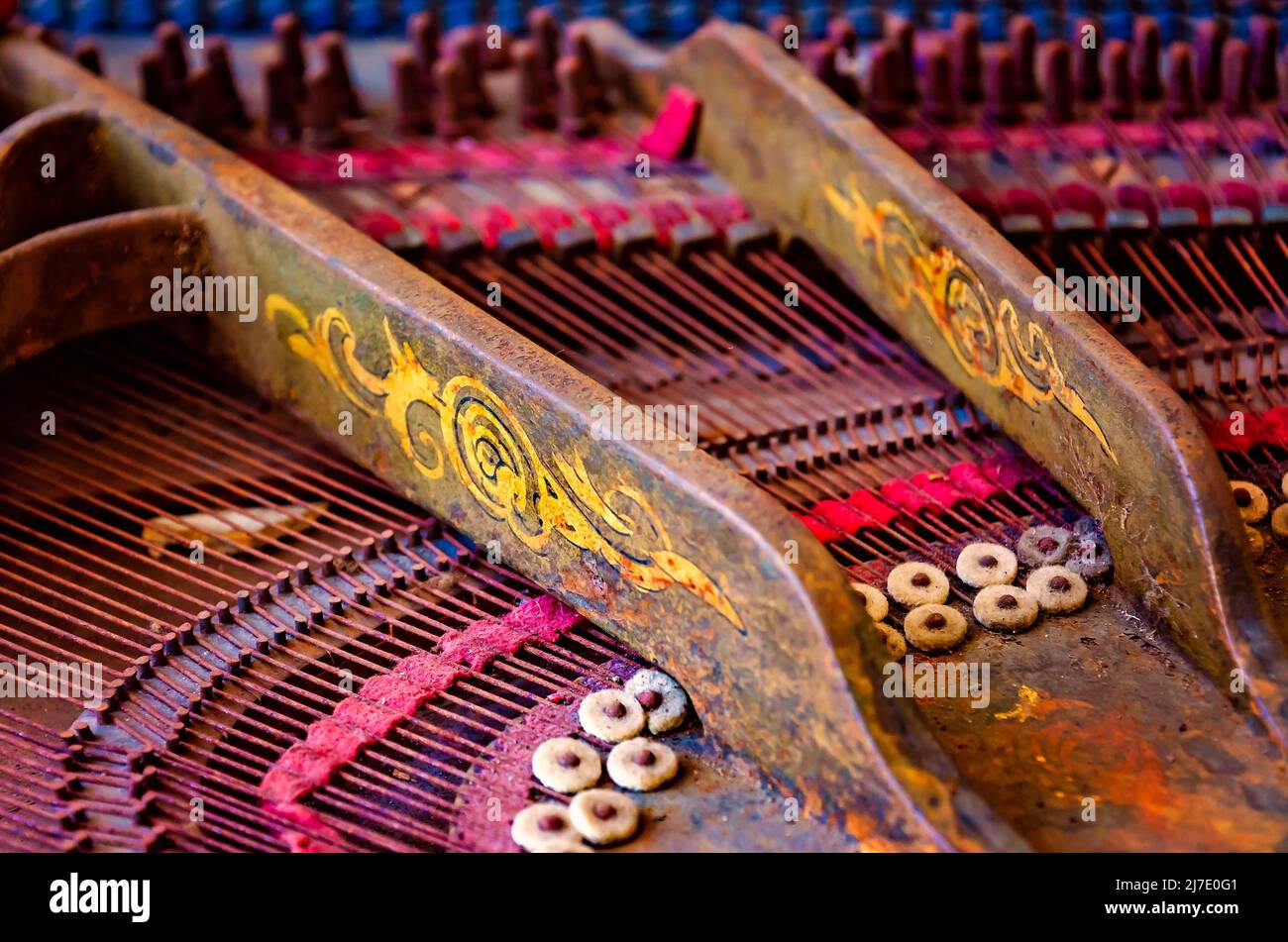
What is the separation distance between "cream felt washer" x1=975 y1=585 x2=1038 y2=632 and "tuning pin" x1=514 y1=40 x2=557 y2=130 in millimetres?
1999

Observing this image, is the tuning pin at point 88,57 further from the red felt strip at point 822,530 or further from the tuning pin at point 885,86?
the red felt strip at point 822,530

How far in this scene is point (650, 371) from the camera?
12.8ft

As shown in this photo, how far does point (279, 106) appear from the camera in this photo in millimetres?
4496

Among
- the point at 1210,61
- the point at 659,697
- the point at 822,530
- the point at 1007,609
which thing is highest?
the point at 1210,61

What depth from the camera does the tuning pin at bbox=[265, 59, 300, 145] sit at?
4.48 m

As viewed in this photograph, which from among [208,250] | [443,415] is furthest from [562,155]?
[443,415]

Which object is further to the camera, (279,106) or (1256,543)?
(279,106)

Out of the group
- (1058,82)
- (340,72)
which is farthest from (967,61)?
(340,72)

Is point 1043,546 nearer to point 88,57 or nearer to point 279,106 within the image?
point 279,106

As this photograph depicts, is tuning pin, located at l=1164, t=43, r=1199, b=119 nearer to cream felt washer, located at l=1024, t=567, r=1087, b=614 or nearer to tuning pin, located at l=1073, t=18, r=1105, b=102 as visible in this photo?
tuning pin, located at l=1073, t=18, r=1105, b=102

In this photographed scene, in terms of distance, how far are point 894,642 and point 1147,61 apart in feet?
7.71

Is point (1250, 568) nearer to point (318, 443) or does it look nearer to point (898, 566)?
point (898, 566)

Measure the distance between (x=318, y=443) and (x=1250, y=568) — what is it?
1886 millimetres

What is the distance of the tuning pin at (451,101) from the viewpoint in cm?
454
